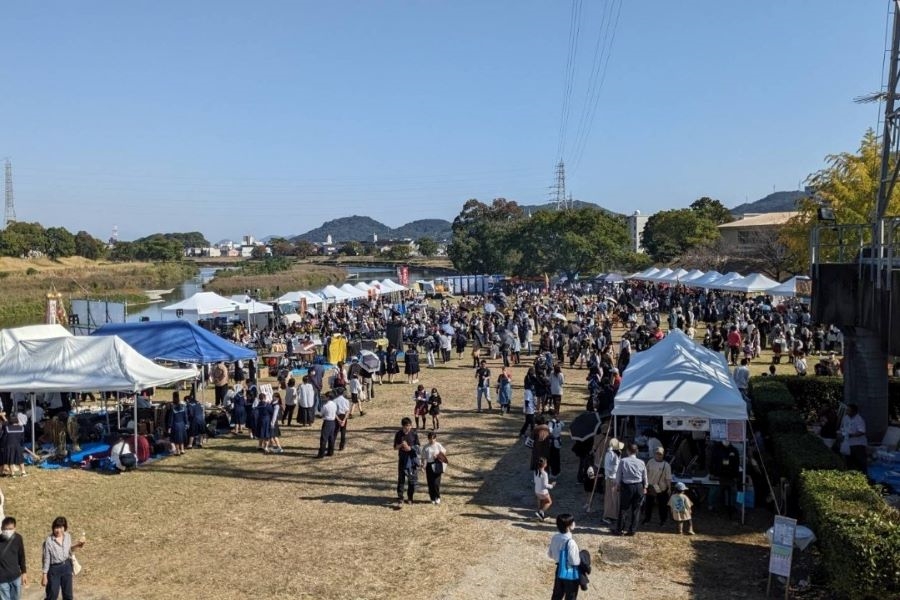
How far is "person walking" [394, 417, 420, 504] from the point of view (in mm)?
10375

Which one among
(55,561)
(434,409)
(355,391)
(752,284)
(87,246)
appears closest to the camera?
(55,561)

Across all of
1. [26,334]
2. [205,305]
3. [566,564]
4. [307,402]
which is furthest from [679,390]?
[205,305]

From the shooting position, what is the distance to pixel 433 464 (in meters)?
10.3

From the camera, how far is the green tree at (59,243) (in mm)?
91625

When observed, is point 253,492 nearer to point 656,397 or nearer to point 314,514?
point 314,514

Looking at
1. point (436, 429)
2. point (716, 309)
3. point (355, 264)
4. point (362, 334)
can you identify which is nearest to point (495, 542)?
point (436, 429)

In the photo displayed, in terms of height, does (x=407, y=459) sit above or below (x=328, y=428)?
above

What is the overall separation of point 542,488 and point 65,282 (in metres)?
71.1

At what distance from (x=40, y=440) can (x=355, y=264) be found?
144564 millimetres

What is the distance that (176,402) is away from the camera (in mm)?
13742

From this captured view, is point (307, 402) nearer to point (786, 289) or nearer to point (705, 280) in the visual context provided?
point (786, 289)

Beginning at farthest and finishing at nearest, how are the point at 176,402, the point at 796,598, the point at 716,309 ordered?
the point at 716,309
the point at 176,402
the point at 796,598

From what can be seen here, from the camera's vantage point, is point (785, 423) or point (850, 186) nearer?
point (785, 423)

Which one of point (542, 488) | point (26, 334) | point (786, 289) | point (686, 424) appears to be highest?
point (786, 289)
